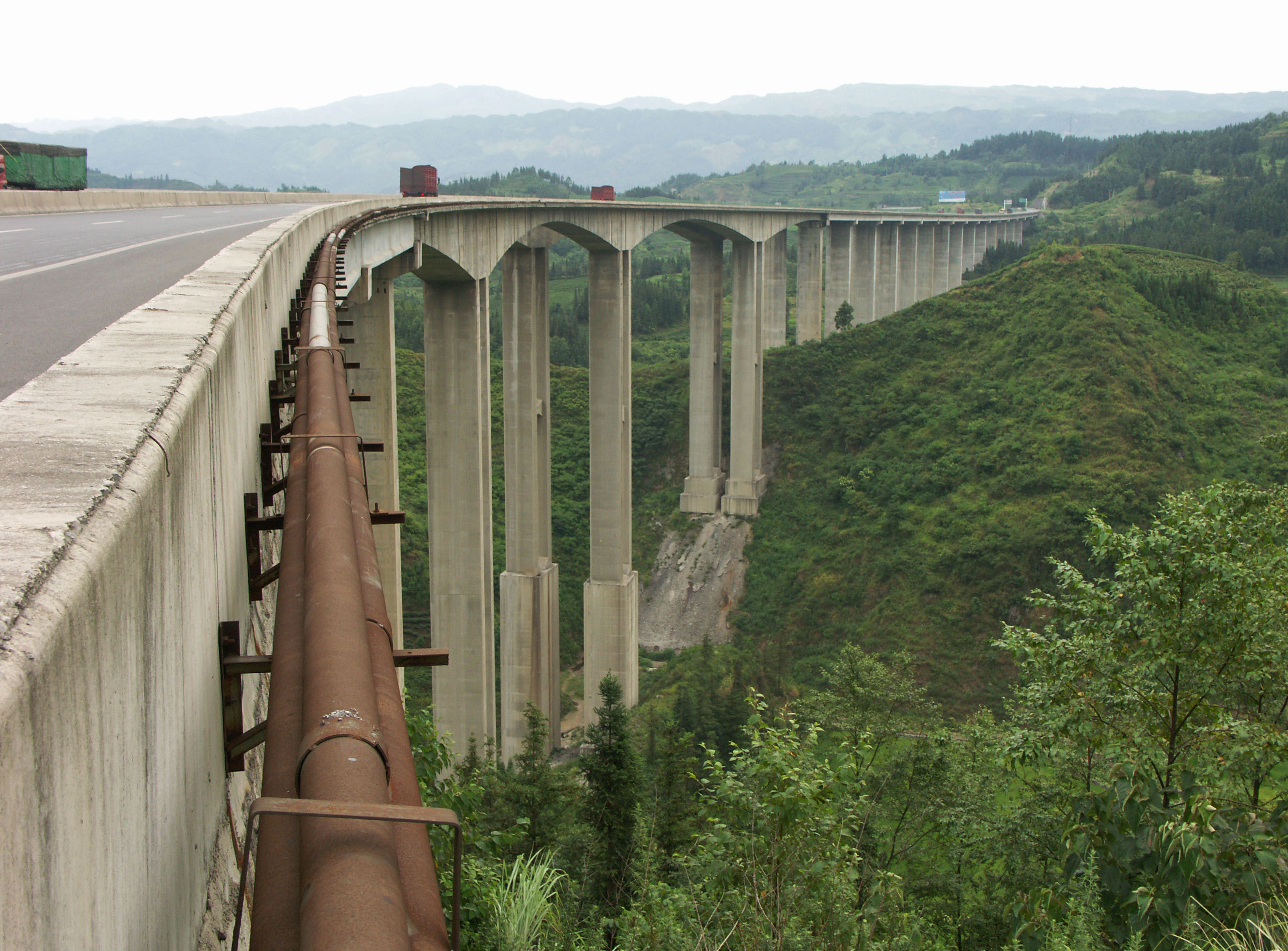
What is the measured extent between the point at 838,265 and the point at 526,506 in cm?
5086

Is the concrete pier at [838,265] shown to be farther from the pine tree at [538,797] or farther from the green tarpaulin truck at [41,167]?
A: the pine tree at [538,797]

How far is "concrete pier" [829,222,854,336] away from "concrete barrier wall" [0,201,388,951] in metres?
80.0

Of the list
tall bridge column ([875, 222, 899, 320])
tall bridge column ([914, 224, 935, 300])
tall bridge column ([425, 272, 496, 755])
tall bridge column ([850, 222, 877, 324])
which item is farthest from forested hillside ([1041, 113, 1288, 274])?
tall bridge column ([425, 272, 496, 755])

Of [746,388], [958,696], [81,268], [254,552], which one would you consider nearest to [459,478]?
[81,268]

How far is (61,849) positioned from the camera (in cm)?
208

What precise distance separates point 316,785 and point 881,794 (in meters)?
20.5

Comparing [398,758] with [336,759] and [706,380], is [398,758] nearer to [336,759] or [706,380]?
[336,759]

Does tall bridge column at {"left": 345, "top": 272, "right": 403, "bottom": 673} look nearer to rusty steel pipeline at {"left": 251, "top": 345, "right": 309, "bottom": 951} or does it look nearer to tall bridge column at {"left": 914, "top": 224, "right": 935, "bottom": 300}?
rusty steel pipeline at {"left": 251, "top": 345, "right": 309, "bottom": 951}

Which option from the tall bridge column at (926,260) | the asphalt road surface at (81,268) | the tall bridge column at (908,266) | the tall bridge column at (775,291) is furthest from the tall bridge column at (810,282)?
the asphalt road surface at (81,268)

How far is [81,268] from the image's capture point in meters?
12.1

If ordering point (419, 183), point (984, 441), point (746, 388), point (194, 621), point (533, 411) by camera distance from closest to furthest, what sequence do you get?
point (194, 621) < point (419, 183) < point (533, 411) < point (984, 441) < point (746, 388)

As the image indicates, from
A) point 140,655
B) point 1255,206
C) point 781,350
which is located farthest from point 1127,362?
point 1255,206

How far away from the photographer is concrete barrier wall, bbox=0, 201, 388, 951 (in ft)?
6.43

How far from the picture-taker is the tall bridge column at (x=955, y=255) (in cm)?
11212
